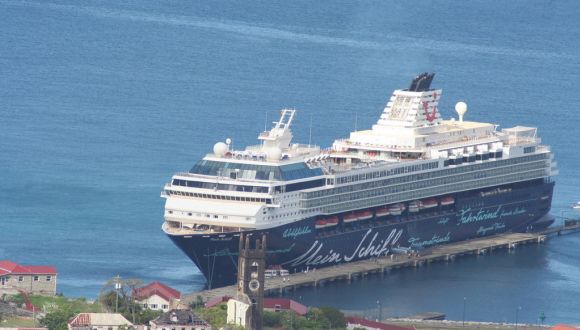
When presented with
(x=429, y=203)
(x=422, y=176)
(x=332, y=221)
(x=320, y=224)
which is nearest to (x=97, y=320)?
(x=320, y=224)

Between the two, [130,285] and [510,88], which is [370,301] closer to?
[130,285]

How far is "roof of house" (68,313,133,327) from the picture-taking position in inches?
4776

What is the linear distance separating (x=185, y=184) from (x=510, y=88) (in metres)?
56.9

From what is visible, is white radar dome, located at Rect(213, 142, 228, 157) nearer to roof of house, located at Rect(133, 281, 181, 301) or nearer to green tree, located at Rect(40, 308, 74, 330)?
roof of house, located at Rect(133, 281, 181, 301)

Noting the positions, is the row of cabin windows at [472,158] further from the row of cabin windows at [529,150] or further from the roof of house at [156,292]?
the roof of house at [156,292]

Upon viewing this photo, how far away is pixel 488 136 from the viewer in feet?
515

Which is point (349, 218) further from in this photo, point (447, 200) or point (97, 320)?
point (97, 320)

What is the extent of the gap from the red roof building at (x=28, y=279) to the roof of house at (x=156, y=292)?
3.84m

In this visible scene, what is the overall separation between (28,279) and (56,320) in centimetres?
966

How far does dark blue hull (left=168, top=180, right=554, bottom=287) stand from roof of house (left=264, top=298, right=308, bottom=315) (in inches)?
312

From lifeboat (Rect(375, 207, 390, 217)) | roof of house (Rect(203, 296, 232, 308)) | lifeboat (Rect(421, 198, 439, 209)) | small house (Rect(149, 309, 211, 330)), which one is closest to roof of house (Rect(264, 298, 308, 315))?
roof of house (Rect(203, 296, 232, 308))

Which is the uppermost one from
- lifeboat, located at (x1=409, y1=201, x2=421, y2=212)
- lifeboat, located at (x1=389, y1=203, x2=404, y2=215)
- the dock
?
lifeboat, located at (x1=409, y1=201, x2=421, y2=212)

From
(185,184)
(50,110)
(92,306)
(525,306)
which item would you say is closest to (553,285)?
(525,306)

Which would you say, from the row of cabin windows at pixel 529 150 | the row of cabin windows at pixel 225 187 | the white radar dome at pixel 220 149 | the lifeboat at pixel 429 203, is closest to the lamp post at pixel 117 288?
the row of cabin windows at pixel 225 187
